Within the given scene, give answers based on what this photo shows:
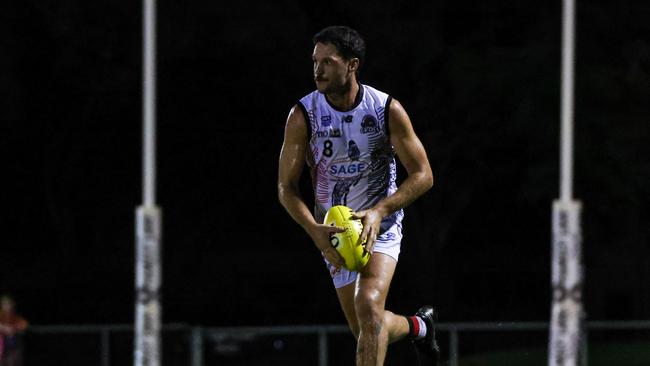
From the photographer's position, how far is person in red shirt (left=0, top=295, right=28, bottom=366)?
18141 mm

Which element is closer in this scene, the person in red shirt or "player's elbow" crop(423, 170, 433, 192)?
"player's elbow" crop(423, 170, 433, 192)

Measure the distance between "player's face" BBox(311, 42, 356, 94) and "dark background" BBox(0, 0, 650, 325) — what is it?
1363cm

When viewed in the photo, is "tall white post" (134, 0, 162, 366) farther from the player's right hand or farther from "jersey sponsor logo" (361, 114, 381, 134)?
"jersey sponsor logo" (361, 114, 381, 134)

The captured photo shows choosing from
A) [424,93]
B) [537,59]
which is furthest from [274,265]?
[537,59]

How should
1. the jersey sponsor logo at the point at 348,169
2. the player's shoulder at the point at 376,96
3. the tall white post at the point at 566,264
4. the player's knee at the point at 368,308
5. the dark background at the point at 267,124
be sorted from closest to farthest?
the tall white post at the point at 566,264 → the player's knee at the point at 368,308 → the player's shoulder at the point at 376,96 → the jersey sponsor logo at the point at 348,169 → the dark background at the point at 267,124

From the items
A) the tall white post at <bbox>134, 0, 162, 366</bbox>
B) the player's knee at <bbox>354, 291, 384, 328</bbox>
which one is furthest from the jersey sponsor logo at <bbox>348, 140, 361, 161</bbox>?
the tall white post at <bbox>134, 0, 162, 366</bbox>

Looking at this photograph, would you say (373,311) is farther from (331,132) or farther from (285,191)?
(331,132)

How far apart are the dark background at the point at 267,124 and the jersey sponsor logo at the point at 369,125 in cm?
1347

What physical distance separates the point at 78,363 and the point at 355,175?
14827 millimetres

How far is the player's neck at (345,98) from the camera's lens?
7371mm

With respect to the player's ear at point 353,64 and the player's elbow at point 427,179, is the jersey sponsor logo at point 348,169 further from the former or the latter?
the player's ear at point 353,64

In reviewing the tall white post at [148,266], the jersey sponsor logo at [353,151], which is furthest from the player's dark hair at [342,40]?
the tall white post at [148,266]

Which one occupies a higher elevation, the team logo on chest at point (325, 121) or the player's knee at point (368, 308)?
the team logo on chest at point (325, 121)

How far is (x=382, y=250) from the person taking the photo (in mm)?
7531
